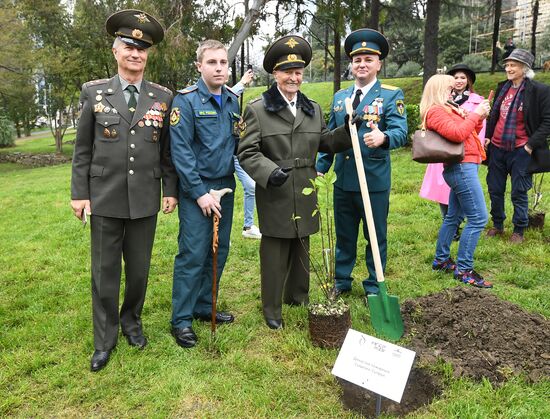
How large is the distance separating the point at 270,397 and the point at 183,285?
1121 millimetres

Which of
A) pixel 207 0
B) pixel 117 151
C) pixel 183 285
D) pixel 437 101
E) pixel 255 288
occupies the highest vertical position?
pixel 207 0

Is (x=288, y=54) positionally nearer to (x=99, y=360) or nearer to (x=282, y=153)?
(x=282, y=153)

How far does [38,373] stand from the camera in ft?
10.4

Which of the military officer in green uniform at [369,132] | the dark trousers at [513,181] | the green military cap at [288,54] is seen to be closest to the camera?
the green military cap at [288,54]

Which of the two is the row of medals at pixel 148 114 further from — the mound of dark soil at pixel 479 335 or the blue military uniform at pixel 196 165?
the mound of dark soil at pixel 479 335

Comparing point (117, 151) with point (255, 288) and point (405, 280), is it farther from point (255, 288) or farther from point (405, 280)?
point (405, 280)

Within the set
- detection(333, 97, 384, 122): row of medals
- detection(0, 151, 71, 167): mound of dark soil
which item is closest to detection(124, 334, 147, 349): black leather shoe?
detection(333, 97, 384, 122): row of medals

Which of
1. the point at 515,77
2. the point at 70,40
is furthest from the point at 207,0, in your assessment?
the point at 70,40

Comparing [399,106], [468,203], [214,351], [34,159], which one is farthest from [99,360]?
[34,159]

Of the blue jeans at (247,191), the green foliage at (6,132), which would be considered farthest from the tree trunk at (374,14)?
the green foliage at (6,132)

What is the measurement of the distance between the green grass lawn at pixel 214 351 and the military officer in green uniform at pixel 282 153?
53 centimetres

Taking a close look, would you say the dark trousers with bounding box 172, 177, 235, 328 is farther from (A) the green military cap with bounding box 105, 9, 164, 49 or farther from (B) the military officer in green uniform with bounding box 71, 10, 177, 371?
(A) the green military cap with bounding box 105, 9, 164, 49

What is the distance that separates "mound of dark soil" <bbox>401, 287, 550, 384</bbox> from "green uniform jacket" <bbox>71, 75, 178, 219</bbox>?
7.31 feet

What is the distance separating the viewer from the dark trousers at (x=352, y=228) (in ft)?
13.0
